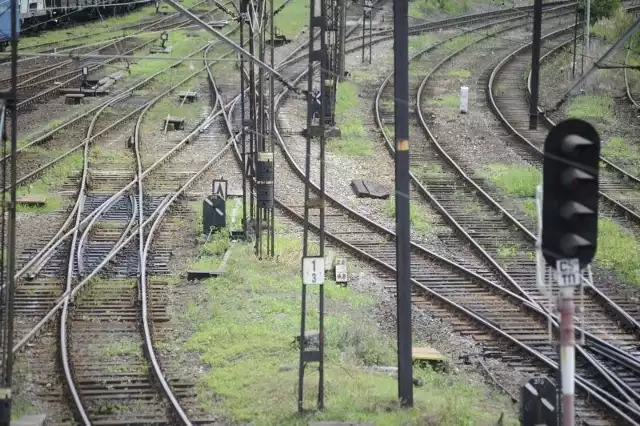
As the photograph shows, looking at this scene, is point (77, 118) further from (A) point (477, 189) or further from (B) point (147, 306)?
(B) point (147, 306)

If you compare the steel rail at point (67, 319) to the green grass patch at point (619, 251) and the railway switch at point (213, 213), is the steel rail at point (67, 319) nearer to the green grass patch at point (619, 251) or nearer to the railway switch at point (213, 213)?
the railway switch at point (213, 213)

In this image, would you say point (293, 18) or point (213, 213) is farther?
point (293, 18)

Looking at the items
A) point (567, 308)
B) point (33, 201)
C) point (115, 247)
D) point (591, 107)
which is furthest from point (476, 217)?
point (567, 308)

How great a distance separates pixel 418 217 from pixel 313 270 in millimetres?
9770

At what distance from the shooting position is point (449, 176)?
981 inches

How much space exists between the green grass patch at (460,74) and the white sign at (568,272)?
97.1ft

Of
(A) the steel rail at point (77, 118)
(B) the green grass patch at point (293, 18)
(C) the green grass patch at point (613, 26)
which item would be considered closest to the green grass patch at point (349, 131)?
Answer: (A) the steel rail at point (77, 118)

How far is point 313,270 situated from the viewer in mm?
12172

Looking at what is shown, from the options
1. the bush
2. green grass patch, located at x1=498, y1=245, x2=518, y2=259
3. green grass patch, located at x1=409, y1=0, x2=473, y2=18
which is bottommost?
green grass patch, located at x1=498, y1=245, x2=518, y2=259

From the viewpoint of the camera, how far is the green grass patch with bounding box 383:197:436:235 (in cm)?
2102

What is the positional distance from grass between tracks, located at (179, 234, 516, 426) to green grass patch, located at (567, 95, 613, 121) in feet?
49.2

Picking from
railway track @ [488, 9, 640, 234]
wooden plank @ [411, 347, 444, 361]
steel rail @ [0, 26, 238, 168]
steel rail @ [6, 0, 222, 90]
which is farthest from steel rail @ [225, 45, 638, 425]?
steel rail @ [6, 0, 222, 90]

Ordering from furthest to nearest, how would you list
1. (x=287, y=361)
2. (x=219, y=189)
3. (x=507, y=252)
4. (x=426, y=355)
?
1. (x=219, y=189)
2. (x=507, y=252)
3. (x=426, y=355)
4. (x=287, y=361)

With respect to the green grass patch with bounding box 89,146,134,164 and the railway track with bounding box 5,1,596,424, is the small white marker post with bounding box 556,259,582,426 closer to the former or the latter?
the railway track with bounding box 5,1,596,424
